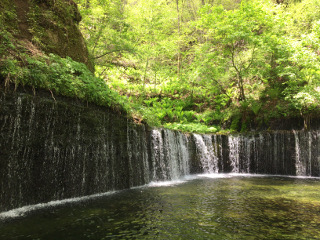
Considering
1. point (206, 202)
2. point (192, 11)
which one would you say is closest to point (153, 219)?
point (206, 202)

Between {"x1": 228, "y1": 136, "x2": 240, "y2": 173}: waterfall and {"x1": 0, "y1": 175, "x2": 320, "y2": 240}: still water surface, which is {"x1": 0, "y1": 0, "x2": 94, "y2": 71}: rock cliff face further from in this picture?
{"x1": 228, "y1": 136, "x2": 240, "y2": 173}: waterfall

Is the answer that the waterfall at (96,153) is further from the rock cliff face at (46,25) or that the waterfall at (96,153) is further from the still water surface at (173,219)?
the rock cliff face at (46,25)

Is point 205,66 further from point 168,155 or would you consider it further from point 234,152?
point 168,155

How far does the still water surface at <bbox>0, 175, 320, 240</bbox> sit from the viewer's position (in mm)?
3703

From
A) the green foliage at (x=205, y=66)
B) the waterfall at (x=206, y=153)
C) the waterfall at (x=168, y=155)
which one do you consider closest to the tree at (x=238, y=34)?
the green foliage at (x=205, y=66)

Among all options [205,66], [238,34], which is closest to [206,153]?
[205,66]

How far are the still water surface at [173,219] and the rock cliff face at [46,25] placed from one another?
4.71m

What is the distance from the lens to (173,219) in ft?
14.7

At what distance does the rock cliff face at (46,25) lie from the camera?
6551mm

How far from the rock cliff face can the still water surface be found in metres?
4.71

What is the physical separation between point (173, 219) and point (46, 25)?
7506 millimetres

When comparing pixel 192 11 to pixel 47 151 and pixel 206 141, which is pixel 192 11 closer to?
pixel 206 141

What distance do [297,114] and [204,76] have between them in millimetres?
6488

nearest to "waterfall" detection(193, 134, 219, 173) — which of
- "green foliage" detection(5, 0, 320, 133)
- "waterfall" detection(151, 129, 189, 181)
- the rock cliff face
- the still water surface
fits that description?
"waterfall" detection(151, 129, 189, 181)
